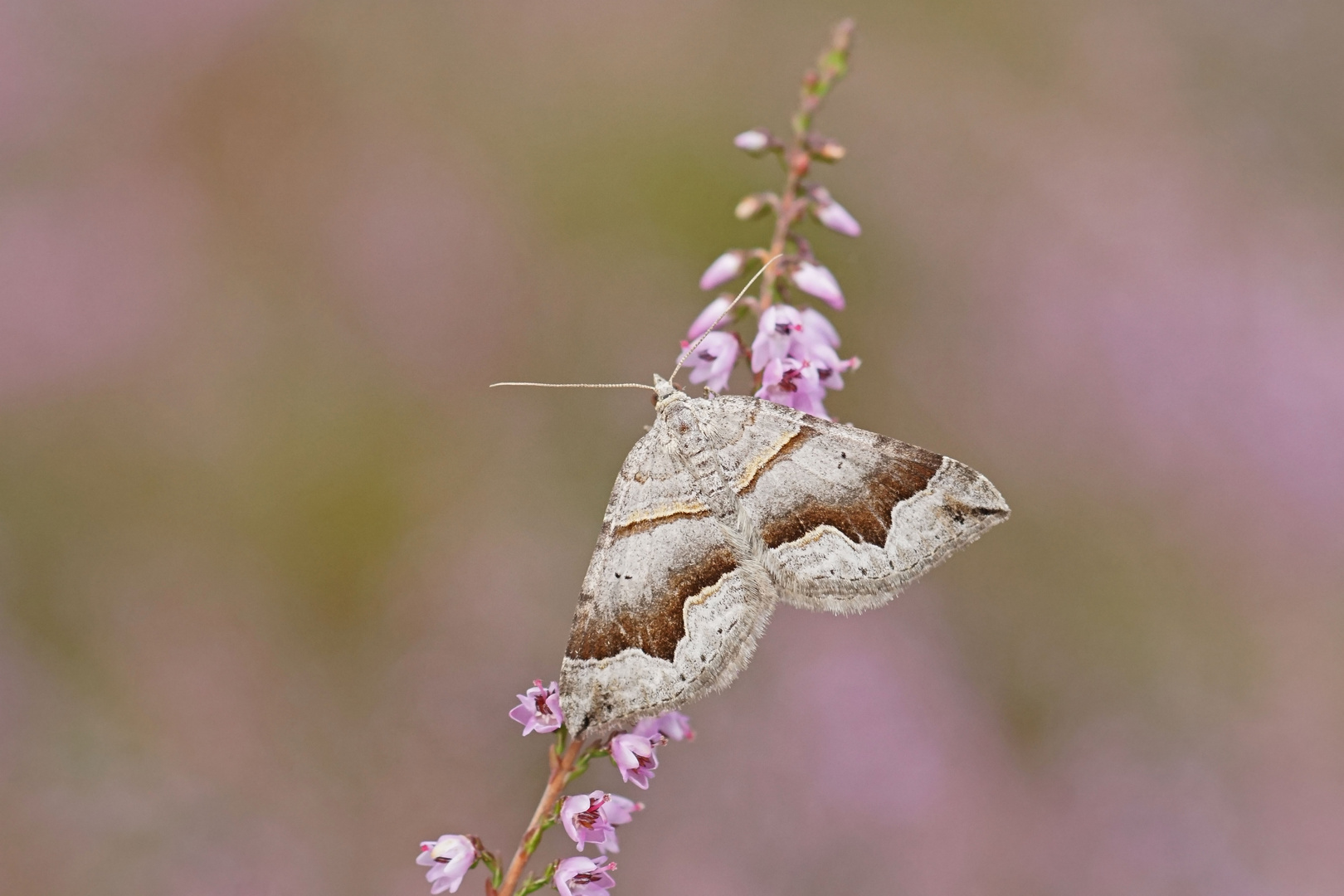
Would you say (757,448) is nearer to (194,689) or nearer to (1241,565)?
(194,689)

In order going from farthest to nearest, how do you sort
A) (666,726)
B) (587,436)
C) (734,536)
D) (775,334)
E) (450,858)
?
(587,436), (775,334), (734,536), (666,726), (450,858)

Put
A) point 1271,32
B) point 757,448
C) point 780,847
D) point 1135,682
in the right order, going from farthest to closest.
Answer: point 1271,32 → point 1135,682 → point 780,847 → point 757,448

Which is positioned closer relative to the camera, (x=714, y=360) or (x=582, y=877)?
(x=582, y=877)

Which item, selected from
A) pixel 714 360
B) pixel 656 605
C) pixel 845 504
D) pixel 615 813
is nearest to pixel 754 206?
pixel 714 360

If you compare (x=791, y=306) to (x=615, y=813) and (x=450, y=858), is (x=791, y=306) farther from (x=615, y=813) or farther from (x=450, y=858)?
(x=450, y=858)

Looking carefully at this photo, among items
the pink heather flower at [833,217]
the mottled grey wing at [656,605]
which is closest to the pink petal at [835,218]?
the pink heather flower at [833,217]

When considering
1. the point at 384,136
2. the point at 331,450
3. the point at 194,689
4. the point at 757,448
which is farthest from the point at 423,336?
the point at 757,448
